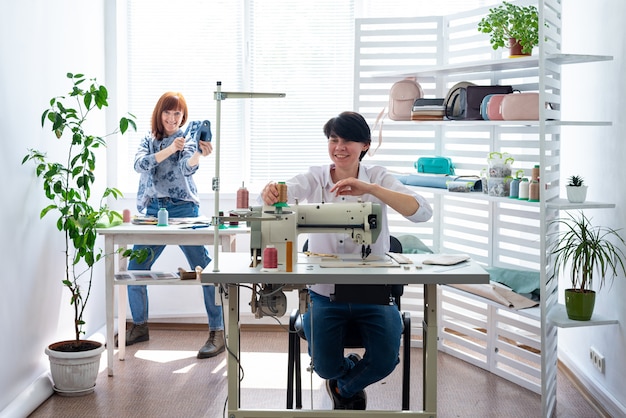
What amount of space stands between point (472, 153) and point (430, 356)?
1.87m

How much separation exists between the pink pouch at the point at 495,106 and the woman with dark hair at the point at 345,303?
95cm

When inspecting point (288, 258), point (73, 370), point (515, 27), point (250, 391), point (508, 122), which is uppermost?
point (515, 27)

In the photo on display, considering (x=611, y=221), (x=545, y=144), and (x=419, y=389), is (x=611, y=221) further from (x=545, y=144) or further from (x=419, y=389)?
(x=419, y=389)

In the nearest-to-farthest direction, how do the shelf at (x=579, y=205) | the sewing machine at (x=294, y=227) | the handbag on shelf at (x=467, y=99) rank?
the sewing machine at (x=294, y=227) < the shelf at (x=579, y=205) < the handbag on shelf at (x=467, y=99)

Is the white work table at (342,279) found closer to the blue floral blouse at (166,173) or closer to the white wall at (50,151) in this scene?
the white wall at (50,151)

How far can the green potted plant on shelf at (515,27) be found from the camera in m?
3.97

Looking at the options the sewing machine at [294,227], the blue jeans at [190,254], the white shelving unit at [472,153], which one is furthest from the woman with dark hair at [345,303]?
the blue jeans at [190,254]

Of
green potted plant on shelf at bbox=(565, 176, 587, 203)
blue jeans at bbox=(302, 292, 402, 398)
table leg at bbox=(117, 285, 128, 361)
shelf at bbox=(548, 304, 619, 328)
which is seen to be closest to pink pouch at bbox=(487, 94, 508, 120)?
green potted plant on shelf at bbox=(565, 176, 587, 203)

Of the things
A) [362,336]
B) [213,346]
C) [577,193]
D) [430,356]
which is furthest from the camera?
[213,346]

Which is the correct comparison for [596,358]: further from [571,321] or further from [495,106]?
[495,106]

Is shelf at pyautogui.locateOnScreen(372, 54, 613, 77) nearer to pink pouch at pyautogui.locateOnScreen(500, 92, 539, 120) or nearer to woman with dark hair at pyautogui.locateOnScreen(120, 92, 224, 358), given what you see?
pink pouch at pyautogui.locateOnScreen(500, 92, 539, 120)

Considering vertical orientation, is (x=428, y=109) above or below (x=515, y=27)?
below

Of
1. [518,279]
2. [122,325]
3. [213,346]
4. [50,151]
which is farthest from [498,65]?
[122,325]

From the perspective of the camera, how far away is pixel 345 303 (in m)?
3.32
